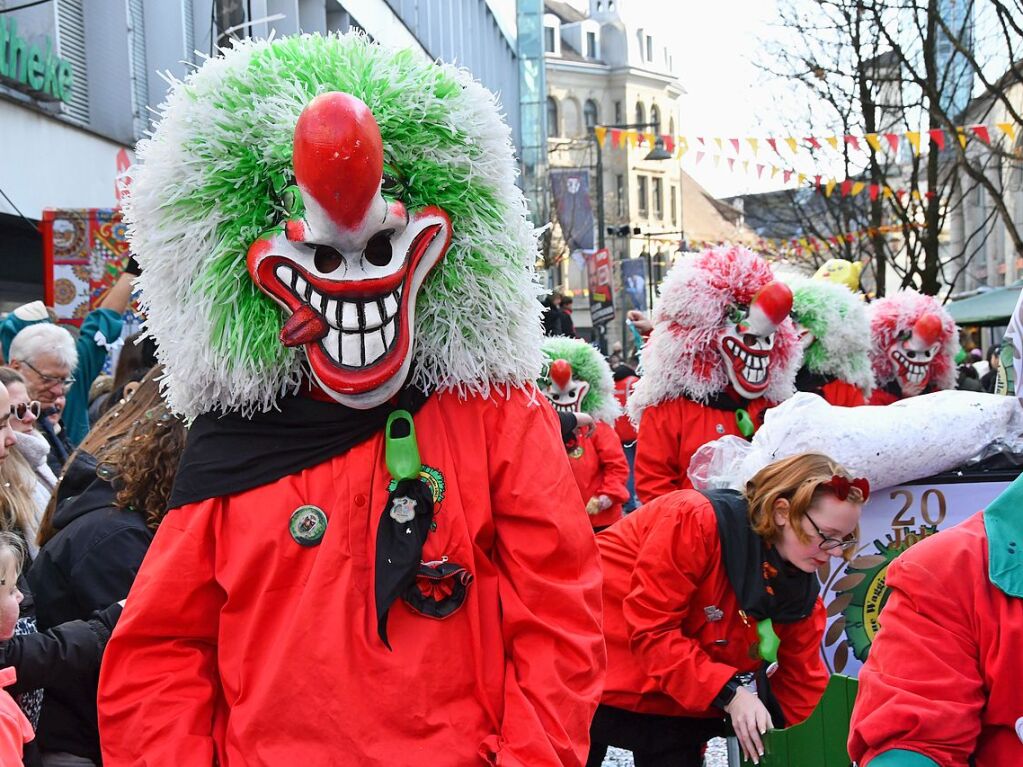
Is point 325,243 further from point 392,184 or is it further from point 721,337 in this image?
point 721,337

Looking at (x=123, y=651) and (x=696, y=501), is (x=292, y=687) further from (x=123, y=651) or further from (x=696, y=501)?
(x=696, y=501)

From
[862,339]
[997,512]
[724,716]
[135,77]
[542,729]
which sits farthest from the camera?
[135,77]

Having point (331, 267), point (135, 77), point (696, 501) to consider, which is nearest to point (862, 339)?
point (696, 501)

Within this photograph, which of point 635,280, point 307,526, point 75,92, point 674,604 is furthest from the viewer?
point 635,280

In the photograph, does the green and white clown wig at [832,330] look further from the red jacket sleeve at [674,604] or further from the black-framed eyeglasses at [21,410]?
the black-framed eyeglasses at [21,410]

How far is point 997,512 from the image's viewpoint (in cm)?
200

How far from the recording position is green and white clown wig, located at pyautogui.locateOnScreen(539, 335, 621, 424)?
8.89m

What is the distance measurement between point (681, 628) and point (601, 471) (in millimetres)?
4554

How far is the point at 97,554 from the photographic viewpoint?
306cm

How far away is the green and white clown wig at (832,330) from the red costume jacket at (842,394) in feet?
0.29

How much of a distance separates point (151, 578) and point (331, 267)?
2.30 feet

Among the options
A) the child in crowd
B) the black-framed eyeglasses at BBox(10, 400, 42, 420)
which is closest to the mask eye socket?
the child in crowd

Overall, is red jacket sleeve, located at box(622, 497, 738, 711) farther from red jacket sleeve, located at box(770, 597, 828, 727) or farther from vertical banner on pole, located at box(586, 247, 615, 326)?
vertical banner on pole, located at box(586, 247, 615, 326)

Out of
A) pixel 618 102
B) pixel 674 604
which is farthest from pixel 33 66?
pixel 618 102
